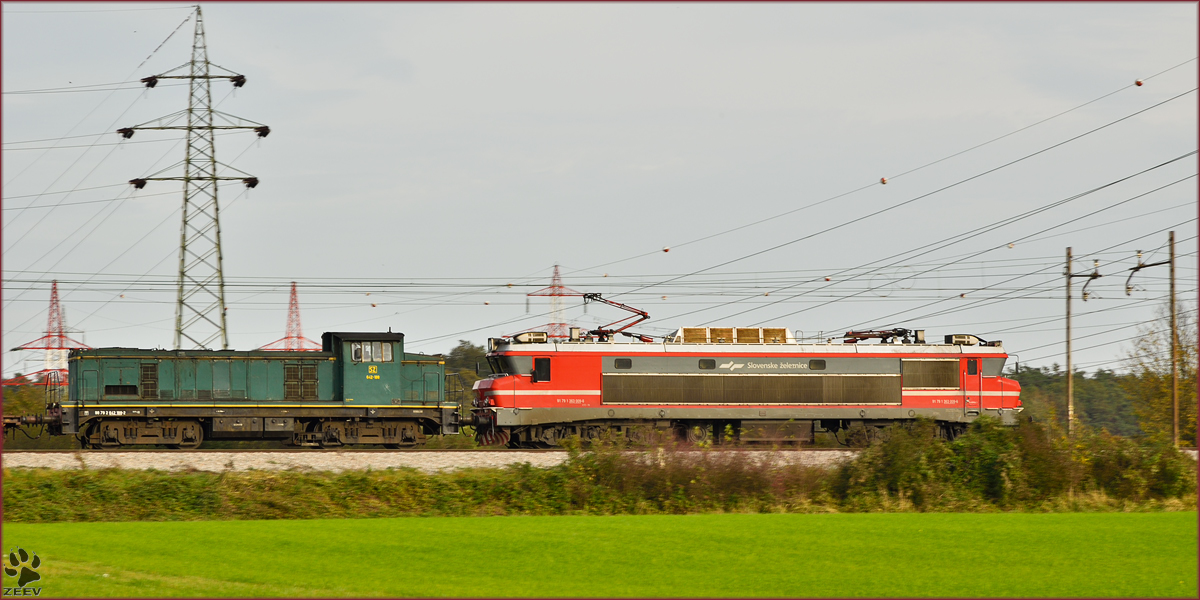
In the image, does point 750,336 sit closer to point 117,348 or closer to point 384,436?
point 384,436

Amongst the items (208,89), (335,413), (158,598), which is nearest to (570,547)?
(158,598)

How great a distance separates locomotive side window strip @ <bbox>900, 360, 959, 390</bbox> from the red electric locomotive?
1.4 inches

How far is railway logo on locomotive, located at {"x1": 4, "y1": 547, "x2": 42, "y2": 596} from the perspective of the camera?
13.0 metres

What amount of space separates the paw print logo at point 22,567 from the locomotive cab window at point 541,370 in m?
20.0

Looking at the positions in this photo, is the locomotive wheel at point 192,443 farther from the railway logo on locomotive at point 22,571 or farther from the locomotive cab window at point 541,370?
the railway logo on locomotive at point 22,571

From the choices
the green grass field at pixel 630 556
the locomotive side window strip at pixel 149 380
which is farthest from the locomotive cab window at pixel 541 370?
the green grass field at pixel 630 556

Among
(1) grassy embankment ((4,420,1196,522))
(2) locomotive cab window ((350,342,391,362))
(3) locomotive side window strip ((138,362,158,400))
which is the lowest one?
(1) grassy embankment ((4,420,1196,522))

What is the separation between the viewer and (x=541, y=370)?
34.5 meters

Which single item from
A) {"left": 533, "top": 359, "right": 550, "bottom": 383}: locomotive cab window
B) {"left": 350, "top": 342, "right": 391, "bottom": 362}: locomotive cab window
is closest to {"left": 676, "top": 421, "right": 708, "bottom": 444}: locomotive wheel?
{"left": 533, "top": 359, "right": 550, "bottom": 383}: locomotive cab window

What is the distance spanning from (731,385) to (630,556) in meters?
19.5

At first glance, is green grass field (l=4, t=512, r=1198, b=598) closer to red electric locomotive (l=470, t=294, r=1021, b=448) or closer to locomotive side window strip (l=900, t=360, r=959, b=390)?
red electric locomotive (l=470, t=294, r=1021, b=448)

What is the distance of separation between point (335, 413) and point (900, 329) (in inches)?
819

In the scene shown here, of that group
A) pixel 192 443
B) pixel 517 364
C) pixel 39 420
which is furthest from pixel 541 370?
pixel 39 420

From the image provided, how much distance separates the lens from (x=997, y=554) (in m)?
16.7
